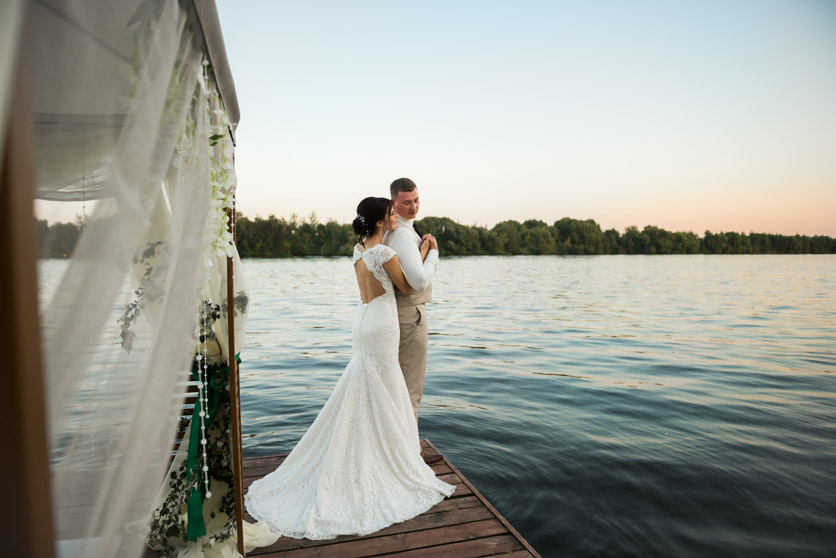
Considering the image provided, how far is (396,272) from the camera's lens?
3.71 m

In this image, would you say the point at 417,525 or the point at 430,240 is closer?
the point at 417,525

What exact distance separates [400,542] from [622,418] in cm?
492

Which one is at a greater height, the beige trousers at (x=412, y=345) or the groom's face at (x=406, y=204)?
the groom's face at (x=406, y=204)

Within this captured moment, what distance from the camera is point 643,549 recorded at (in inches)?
153

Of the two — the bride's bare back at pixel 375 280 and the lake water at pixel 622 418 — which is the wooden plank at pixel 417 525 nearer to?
the lake water at pixel 622 418

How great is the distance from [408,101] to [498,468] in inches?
816

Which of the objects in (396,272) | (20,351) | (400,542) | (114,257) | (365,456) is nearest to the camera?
(20,351)

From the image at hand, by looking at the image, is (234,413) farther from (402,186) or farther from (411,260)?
(402,186)

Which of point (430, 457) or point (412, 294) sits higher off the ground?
point (412, 294)

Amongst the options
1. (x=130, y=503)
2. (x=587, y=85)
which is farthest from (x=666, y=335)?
(x=587, y=85)

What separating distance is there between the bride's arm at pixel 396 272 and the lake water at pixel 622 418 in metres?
2.24

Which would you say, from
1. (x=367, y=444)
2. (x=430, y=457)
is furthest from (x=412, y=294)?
(x=430, y=457)

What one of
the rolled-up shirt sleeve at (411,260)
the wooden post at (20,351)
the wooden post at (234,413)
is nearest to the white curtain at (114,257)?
the wooden post at (20,351)

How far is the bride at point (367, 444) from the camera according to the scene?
11.3 feet
